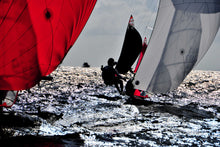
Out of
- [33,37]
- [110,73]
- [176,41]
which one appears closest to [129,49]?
[110,73]

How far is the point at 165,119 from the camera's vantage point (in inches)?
409

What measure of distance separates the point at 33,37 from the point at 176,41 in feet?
13.6

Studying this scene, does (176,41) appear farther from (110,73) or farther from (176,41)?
(110,73)

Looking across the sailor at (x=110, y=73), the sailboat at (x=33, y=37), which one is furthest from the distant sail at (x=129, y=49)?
the sailboat at (x=33, y=37)

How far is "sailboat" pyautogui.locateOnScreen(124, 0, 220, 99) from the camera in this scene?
7.57 m

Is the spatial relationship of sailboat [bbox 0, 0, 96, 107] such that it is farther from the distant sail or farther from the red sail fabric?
the distant sail

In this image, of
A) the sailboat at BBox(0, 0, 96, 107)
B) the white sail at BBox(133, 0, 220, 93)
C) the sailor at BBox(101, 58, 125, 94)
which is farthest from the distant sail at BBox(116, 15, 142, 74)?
the sailboat at BBox(0, 0, 96, 107)

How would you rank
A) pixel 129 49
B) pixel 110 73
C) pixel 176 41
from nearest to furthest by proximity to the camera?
1. pixel 176 41
2. pixel 110 73
3. pixel 129 49

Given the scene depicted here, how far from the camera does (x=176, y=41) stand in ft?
25.1

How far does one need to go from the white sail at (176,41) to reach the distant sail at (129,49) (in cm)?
257

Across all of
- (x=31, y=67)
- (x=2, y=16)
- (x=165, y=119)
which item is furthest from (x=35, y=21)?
(x=165, y=119)

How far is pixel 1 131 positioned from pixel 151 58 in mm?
4654

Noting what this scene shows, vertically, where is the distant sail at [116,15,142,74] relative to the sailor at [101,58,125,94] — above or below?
above

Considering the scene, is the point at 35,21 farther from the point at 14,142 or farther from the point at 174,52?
the point at 174,52
